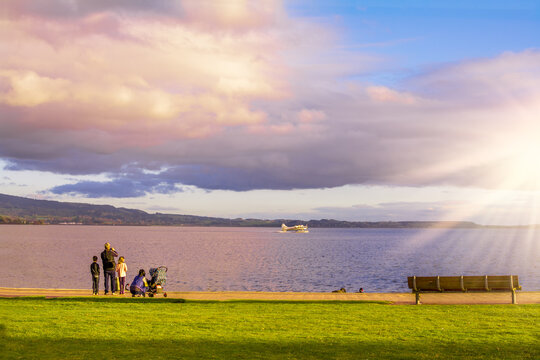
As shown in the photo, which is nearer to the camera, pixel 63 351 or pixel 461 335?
A: pixel 63 351

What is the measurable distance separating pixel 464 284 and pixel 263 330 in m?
10.2

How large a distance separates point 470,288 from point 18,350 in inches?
639

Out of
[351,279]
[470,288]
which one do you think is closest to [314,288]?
[351,279]

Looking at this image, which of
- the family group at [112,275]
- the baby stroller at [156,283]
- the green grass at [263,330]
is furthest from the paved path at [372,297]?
the green grass at [263,330]

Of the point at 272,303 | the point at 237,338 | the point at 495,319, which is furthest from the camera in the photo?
the point at 272,303

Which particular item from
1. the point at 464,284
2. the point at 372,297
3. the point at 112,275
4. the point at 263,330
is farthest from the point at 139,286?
the point at 464,284

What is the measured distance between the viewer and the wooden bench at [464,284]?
20188 millimetres

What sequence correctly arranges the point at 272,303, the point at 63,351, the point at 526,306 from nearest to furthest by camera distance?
the point at 63,351, the point at 526,306, the point at 272,303

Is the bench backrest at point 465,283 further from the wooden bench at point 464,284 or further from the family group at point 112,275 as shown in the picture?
the family group at point 112,275

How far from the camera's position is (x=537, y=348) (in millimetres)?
11758

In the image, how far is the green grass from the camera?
11.5m

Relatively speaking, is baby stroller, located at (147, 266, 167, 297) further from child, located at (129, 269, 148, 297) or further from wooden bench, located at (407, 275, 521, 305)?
wooden bench, located at (407, 275, 521, 305)

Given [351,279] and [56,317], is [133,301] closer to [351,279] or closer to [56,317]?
[56,317]

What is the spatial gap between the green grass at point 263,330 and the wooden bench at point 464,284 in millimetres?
1551
